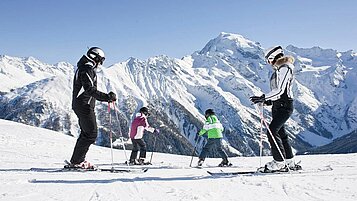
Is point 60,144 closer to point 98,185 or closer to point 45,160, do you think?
point 45,160

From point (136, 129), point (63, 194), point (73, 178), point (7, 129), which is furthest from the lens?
point (7, 129)

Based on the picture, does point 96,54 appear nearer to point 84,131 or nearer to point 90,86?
point 90,86

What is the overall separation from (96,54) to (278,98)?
4.29 m

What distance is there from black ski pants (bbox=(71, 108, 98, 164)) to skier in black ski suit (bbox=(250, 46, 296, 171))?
146 inches

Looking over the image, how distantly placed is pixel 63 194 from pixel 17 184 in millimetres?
1192

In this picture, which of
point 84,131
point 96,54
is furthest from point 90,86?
point 84,131

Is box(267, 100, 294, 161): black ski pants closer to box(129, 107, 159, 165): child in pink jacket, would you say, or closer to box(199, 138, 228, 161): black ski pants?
box(199, 138, 228, 161): black ski pants

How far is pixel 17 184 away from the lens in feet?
20.9

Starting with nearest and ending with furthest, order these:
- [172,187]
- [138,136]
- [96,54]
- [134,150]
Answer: [172,187]
[96,54]
[134,150]
[138,136]

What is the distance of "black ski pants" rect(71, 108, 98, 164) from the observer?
8867mm

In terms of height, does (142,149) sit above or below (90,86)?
above

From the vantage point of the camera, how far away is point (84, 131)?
29.4 ft

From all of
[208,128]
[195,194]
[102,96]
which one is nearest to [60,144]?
[208,128]

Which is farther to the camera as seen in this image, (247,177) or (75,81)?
(75,81)
